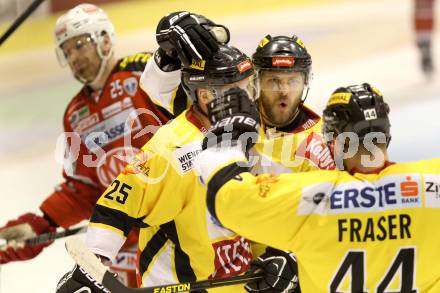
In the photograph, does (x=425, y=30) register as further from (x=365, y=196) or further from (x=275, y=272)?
(x=365, y=196)

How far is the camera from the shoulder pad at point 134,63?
12.7 ft

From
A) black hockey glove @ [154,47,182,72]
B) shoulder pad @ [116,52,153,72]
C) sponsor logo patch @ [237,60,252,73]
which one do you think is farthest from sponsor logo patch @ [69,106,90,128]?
sponsor logo patch @ [237,60,252,73]

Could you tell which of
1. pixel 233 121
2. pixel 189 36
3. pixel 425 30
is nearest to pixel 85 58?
pixel 189 36

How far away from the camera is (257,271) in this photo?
105 inches

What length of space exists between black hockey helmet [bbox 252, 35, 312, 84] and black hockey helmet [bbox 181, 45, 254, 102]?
0.19 meters

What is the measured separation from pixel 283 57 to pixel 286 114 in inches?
7.5

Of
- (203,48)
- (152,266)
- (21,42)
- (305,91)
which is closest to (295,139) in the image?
(305,91)

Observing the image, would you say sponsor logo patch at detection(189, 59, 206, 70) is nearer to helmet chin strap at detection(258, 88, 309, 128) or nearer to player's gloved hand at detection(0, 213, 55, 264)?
helmet chin strap at detection(258, 88, 309, 128)

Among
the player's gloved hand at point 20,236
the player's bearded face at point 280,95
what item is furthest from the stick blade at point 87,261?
the player's gloved hand at point 20,236

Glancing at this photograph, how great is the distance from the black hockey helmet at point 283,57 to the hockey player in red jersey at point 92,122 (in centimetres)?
88

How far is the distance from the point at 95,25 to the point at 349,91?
1.85m

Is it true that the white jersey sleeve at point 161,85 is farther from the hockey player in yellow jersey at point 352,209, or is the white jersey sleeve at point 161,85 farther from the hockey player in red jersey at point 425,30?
the hockey player in red jersey at point 425,30

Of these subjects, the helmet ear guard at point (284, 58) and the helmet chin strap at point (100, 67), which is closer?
the helmet ear guard at point (284, 58)

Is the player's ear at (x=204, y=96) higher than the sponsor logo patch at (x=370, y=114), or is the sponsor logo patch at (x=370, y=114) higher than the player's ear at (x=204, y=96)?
the sponsor logo patch at (x=370, y=114)
